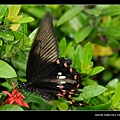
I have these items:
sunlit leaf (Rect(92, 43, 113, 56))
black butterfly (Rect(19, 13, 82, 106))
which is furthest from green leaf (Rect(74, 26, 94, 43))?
black butterfly (Rect(19, 13, 82, 106))

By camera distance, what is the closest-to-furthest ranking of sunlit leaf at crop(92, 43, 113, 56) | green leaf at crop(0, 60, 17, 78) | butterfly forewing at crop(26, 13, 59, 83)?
green leaf at crop(0, 60, 17, 78)
butterfly forewing at crop(26, 13, 59, 83)
sunlit leaf at crop(92, 43, 113, 56)

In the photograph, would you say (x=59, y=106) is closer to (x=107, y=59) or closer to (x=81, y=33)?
(x=81, y=33)

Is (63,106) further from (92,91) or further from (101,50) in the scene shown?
(101,50)

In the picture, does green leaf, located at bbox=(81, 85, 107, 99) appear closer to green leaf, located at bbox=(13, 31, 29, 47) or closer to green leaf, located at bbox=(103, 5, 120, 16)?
green leaf, located at bbox=(13, 31, 29, 47)

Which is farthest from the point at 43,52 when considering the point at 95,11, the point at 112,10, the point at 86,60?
the point at 112,10

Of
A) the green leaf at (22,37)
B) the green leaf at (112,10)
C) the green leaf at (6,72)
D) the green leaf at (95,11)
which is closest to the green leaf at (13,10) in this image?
the green leaf at (22,37)

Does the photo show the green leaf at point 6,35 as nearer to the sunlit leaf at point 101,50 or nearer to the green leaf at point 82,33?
the green leaf at point 82,33

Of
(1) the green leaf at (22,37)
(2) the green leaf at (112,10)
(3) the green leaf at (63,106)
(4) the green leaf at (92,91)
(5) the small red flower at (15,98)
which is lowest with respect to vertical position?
(3) the green leaf at (63,106)
